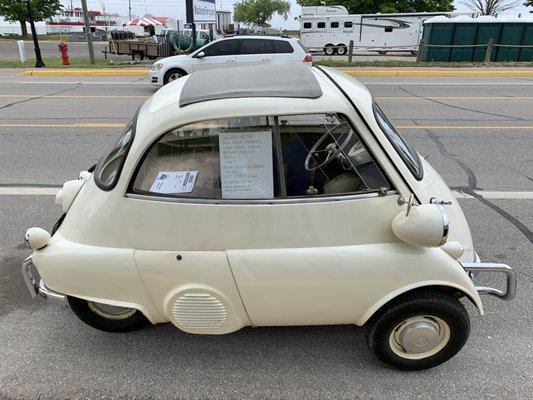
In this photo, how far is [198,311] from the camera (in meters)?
2.37

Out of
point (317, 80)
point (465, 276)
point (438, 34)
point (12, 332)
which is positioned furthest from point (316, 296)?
point (438, 34)

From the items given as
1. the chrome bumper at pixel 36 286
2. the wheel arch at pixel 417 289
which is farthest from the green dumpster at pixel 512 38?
the chrome bumper at pixel 36 286

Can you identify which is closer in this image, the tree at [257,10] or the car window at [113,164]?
the car window at [113,164]

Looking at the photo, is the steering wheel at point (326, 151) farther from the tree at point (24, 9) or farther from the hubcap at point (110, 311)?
the tree at point (24, 9)

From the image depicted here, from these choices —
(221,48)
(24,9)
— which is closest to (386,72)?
(221,48)

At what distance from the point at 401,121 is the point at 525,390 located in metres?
6.64

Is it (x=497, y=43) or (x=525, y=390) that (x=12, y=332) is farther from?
(x=497, y=43)

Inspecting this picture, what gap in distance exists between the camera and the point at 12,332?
2.88m

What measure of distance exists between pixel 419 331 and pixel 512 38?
75.4ft

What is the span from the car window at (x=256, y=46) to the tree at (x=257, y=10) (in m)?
90.1

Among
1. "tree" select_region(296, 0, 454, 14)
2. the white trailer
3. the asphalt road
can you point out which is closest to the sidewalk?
the asphalt road

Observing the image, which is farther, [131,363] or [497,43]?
[497,43]

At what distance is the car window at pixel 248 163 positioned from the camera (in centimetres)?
226

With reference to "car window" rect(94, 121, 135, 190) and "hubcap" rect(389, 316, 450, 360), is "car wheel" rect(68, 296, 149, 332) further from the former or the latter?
"hubcap" rect(389, 316, 450, 360)
